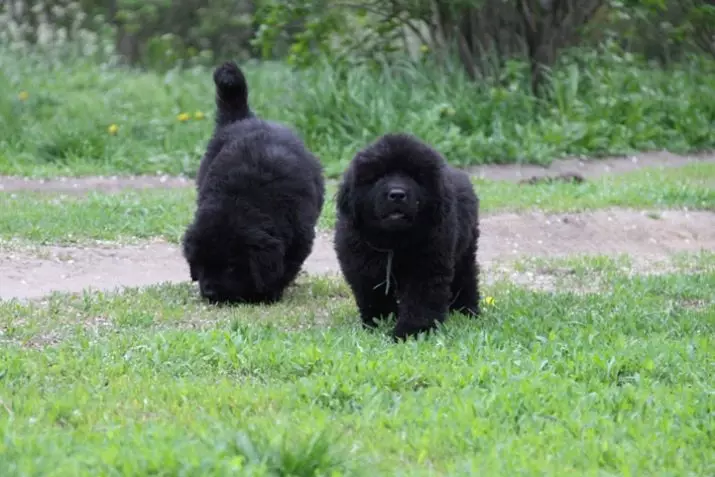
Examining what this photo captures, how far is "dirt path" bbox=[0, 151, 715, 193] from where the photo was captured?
1275 cm

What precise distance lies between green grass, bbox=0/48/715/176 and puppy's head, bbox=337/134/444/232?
6.30 metres

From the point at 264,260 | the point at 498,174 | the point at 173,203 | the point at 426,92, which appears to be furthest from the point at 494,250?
the point at 426,92

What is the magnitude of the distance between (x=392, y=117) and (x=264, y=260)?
6.74 meters

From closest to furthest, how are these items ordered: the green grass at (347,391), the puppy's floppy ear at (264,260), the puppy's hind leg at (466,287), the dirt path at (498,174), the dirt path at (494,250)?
the green grass at (347,391)
the puppy's hind leg at (466,287)
the puppy's floppy ear at (264,260)
the dirt path at (494,250)
the dirt path at (498,174)

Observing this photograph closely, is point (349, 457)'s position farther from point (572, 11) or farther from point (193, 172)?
point (572, 11)

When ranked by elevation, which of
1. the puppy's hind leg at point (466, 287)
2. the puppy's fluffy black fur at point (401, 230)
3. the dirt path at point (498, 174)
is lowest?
the dirt path at point (498, 174)

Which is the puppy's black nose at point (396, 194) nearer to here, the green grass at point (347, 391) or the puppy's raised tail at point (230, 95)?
the green grass at point (347, 391)

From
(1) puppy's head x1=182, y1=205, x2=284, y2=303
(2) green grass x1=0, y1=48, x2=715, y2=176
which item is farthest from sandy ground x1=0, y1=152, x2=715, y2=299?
(2) green grass x1=0, y1=48, x2=715, y2=176

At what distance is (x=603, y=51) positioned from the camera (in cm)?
1664

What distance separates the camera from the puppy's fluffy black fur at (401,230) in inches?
259

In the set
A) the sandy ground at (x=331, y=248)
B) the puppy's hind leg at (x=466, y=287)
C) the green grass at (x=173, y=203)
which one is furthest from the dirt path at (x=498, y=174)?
the puppy's hind leg at (x=466, y=287)

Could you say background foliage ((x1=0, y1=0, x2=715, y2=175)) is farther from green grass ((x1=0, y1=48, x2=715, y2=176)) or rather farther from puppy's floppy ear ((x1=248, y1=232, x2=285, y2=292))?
puppy's floppy ear ((x1=248, y1=232, x2=285, y2=292))

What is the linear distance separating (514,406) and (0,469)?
2156 millimetres

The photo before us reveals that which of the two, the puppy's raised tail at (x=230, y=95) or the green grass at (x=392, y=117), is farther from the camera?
the green grass at (x=392, y=117)
